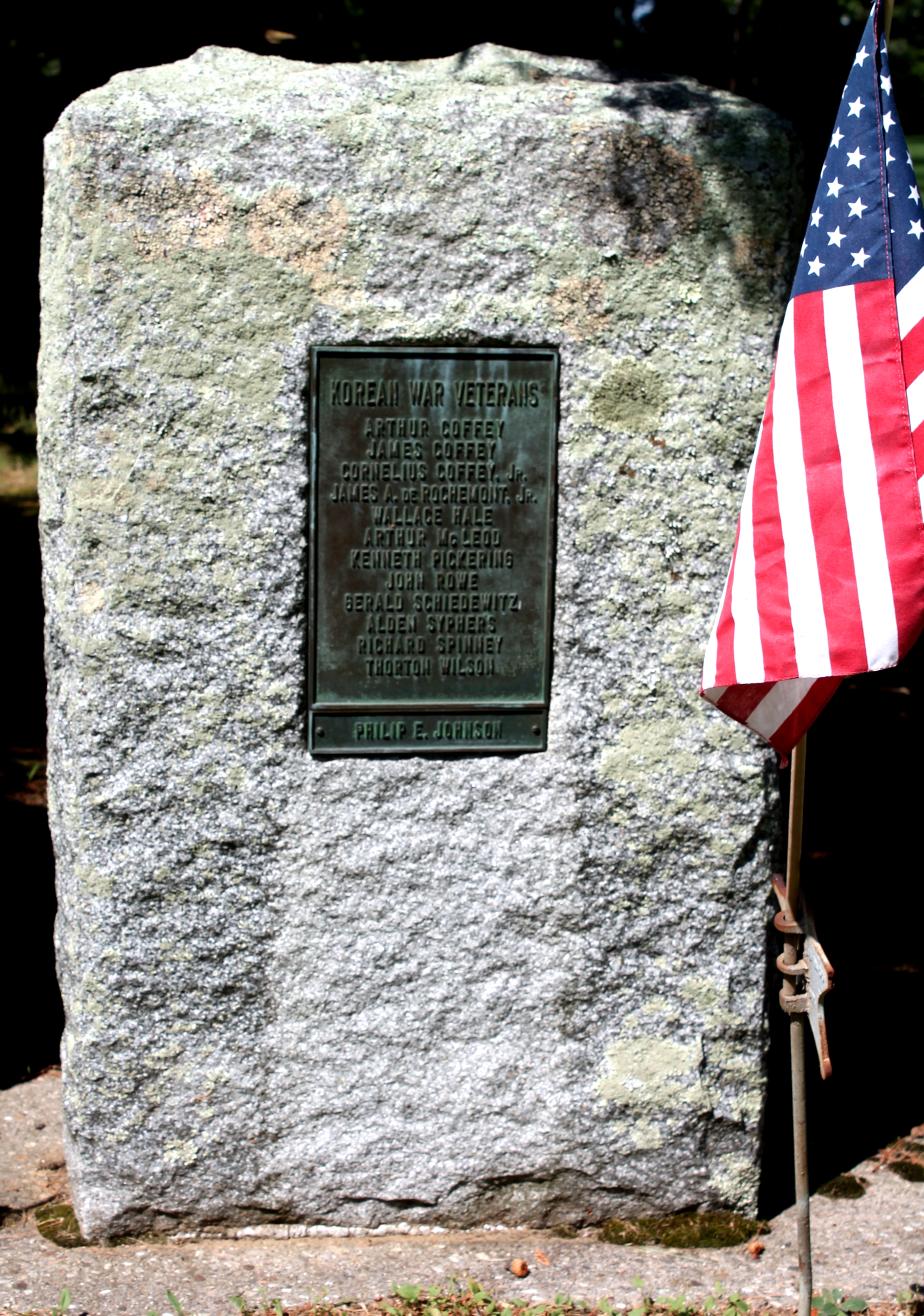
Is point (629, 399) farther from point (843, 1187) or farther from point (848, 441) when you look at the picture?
point (843, 1187)

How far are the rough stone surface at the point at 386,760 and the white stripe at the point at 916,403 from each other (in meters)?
0.70

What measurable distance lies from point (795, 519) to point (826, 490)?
77mm

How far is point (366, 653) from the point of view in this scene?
11.2 ft

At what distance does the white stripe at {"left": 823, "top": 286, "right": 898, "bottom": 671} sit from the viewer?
271 centimetres

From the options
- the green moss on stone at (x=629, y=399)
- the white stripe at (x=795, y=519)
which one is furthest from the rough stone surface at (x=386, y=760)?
the white stripe at (x=795, y=519)

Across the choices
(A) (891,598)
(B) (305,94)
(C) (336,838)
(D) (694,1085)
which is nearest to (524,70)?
(B) (305,94)

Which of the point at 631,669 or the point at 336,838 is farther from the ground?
the point at 631,669

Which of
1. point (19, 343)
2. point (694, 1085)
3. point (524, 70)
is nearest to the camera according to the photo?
point (524, 70)

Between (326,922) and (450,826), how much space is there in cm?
36

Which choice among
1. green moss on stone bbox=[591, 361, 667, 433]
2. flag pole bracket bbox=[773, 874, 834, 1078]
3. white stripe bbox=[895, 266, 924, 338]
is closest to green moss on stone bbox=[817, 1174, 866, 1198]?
flag pole bracket bbox=[773, 874, 834, 1078]

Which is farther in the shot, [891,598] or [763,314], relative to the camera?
[763,314]

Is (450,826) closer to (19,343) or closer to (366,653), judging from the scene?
(366,653)

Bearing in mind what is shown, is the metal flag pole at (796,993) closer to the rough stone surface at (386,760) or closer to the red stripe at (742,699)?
the red stripe at (742,699)

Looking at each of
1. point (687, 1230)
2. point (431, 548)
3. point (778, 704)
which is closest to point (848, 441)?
point (778, 704)
